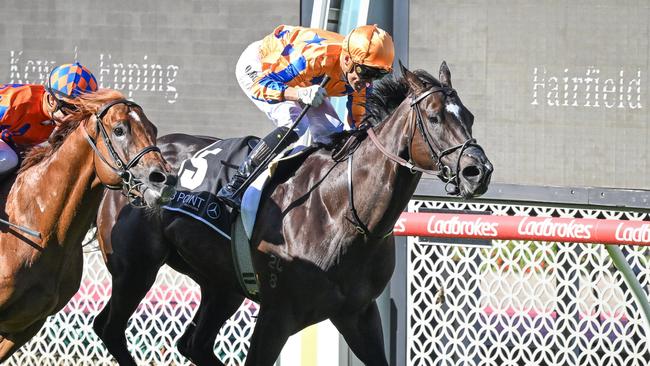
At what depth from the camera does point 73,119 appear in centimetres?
399

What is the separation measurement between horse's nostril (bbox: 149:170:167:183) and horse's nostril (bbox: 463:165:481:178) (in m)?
0.98

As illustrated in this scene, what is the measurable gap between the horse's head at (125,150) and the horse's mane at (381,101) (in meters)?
0.77

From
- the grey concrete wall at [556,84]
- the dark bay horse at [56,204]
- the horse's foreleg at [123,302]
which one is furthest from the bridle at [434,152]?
the grey concrete wall at [556,84]

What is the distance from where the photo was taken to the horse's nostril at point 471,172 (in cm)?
361

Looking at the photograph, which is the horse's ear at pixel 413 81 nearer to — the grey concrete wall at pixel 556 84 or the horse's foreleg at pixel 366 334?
the horse's foreleg at pixel 366 334

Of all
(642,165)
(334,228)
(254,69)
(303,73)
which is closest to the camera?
(334,228)

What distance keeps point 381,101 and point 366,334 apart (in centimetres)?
86

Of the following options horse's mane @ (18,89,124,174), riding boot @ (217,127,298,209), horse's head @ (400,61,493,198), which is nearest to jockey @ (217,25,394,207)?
riding boot @ (217,127,298,209)

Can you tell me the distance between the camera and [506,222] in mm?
4633

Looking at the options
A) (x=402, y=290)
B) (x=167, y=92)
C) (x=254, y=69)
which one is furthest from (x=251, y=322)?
(x=167, y=92)

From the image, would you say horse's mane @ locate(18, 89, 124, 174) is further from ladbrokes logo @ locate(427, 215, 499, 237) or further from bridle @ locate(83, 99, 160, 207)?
ladbrokes logo @ locate(427, 215, 499, 237)

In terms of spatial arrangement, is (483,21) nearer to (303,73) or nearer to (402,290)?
(402,290)

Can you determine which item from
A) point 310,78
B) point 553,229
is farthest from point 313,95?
point 553,229

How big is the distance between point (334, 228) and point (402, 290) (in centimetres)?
109
